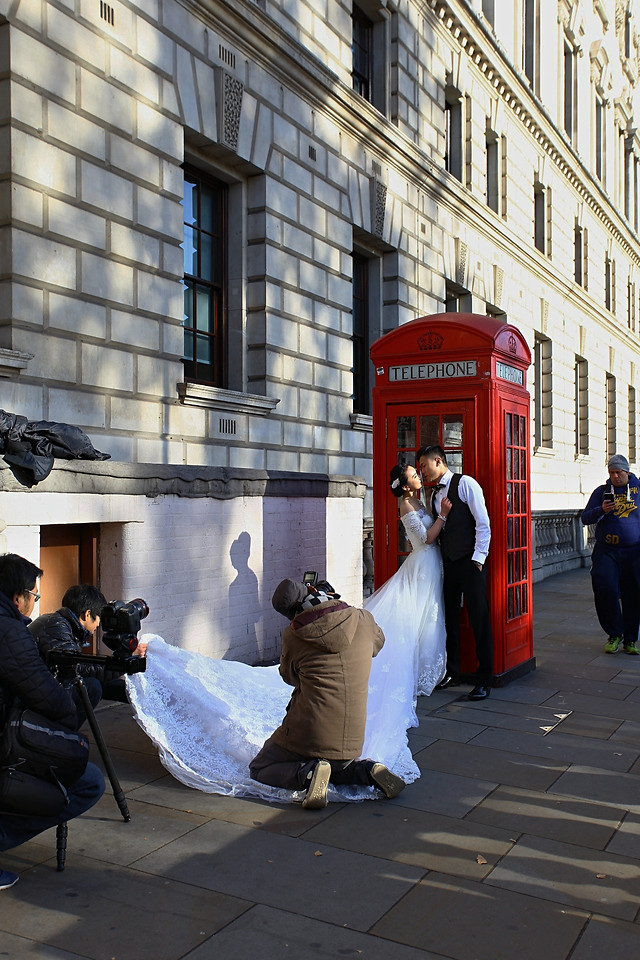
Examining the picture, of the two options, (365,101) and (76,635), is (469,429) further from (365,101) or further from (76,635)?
(365,101)

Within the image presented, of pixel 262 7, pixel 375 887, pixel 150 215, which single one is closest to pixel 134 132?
pixel 150 215

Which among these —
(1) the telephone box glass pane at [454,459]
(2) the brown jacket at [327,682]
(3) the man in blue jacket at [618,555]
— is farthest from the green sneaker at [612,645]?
(2) the brown jacket at [327,682]

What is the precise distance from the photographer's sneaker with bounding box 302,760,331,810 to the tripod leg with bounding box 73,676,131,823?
3.02 feet

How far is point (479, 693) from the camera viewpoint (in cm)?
736

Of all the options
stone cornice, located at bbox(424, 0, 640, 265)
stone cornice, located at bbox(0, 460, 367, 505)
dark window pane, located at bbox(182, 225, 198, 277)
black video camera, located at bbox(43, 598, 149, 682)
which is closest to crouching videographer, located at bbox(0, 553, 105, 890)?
black video camera, located at bbox(43, 598, 149, 682)

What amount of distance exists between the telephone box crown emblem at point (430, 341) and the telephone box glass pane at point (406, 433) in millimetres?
644

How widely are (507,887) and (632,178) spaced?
36646mm

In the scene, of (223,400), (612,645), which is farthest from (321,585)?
(612,645)

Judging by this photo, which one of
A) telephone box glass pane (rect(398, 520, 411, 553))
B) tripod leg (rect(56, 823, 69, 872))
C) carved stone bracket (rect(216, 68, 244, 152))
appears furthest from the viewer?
carved stone bracket (rect(216, 68, 244, 152))

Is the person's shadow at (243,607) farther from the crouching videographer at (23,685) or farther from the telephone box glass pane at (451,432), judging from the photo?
the crouching videographer at (23,685)

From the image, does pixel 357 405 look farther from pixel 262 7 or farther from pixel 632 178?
pixel 632 178

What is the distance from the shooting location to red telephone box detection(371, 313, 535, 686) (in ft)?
25.6

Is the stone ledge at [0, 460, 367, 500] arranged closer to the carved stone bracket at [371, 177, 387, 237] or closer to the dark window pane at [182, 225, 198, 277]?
the dark window pane at [182, 225, 198, 277]

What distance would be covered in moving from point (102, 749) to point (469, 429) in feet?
14.9
